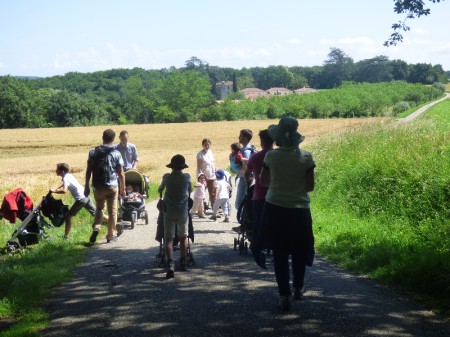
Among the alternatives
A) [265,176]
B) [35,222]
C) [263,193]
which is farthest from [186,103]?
[265,176]

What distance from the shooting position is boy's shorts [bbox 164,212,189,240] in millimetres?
8158

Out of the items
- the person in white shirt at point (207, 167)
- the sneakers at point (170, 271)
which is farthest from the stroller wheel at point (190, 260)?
the person in white shirt at point (207, 167)

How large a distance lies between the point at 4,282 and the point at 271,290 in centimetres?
335

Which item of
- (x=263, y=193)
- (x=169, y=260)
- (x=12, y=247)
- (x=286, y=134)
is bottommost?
(x=12, y=247)

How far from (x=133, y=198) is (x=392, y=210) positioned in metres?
5.23

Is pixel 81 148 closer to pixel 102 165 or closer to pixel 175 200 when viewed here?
pixel 102 165

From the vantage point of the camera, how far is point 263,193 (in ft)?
26.3

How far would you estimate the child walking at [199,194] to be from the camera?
44.0 feet

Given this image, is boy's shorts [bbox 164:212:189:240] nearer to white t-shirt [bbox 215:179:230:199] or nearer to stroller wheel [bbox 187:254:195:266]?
stroller wheel [bbox 187:254:195:266]

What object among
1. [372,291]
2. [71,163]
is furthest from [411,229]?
[71,163]

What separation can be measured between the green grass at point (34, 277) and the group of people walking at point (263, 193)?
2.13 feet

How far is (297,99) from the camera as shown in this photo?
11506 cm

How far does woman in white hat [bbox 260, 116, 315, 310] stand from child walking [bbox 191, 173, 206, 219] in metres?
7.29

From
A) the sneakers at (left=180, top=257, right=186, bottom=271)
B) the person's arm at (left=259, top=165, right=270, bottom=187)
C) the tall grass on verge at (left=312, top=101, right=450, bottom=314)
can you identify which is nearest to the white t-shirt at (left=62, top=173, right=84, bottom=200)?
the sneakers at (left=180, top=257, right=186, bottom=271)
